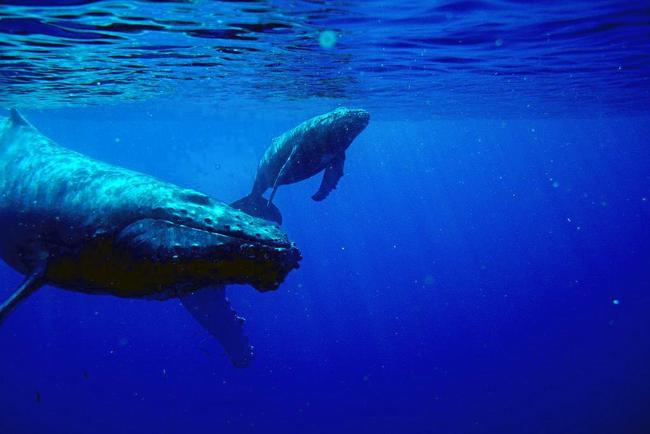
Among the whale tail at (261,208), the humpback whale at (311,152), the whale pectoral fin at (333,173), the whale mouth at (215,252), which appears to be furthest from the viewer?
the whale tail at (261,208)

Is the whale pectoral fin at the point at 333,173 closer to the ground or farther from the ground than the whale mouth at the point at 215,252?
closer to the ground

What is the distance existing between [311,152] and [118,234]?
5.10 metres

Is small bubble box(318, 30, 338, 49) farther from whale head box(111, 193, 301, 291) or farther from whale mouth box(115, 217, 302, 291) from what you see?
whale mouth box(115, 217, 302, 291)

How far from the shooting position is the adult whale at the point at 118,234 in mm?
4438

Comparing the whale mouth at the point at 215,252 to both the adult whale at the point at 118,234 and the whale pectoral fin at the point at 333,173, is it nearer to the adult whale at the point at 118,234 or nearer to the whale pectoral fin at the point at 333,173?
the adult whale at the point at 118,234

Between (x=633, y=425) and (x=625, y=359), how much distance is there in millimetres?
11867

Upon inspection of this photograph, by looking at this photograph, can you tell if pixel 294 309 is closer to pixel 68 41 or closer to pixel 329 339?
pixel 329 339

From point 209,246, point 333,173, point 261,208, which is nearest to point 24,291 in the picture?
point 209,246

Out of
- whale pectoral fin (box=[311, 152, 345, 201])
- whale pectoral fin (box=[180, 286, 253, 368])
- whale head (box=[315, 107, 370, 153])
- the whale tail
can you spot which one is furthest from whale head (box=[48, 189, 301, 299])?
the whale tail

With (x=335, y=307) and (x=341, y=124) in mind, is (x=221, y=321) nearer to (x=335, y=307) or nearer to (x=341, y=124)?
(x=341, y=124)

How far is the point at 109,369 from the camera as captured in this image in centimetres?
3353

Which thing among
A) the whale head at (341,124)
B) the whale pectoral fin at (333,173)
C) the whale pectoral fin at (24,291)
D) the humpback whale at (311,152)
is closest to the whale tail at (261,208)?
the humpback whale at (311,152)

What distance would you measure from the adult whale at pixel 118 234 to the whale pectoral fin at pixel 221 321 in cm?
437

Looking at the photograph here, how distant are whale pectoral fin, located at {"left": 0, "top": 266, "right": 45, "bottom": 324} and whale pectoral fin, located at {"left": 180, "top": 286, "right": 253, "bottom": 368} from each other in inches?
202
